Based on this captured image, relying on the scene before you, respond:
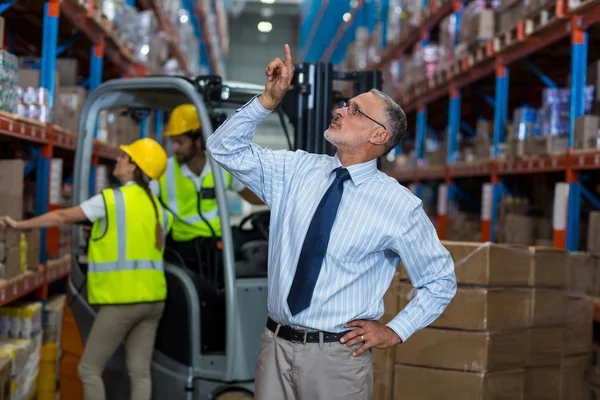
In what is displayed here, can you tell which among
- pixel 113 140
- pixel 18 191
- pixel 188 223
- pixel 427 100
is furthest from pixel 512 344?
pixel 427 100

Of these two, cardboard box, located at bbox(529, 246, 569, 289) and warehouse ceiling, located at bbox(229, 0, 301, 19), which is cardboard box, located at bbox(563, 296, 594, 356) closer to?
cardboard box, located at bbox(529, 246, 569, 289)

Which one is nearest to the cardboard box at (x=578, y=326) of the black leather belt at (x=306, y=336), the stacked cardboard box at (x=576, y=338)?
the stacked cardboard box at (x=576, y=338)

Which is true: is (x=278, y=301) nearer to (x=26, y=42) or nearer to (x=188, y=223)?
(x=188, y=223)

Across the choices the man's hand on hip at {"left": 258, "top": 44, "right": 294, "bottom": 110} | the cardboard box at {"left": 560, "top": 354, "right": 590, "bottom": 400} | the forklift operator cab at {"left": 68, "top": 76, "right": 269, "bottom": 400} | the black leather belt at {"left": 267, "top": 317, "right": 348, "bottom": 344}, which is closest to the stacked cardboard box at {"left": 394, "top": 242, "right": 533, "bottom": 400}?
the cardboard box at {"left": 560, "top": 354, "right": 590, "bottom": 400}

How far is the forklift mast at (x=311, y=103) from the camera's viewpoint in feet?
14.0

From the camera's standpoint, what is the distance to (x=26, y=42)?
25.0 feet

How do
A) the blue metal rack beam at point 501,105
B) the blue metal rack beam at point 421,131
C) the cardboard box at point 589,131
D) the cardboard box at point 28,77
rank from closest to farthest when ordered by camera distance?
the cardboard box at point 28,77 → the cardboard box at point 589,131 → the blue metal rack beam at point 501,105 → the blue metal rack beam at point 421,131

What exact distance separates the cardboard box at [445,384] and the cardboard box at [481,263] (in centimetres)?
48

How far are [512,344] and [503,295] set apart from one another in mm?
271

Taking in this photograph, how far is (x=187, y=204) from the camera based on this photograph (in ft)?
14.7

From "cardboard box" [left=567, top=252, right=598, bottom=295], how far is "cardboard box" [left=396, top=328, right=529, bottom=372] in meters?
0.82

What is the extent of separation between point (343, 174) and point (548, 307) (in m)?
2.23

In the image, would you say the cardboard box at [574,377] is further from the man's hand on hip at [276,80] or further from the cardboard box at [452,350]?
the man's hand on hip at [276,80]

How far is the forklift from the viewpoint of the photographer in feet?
13.1
